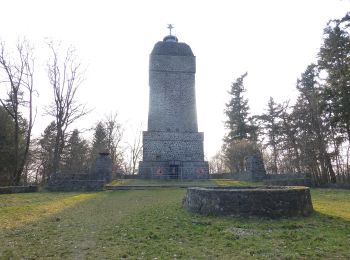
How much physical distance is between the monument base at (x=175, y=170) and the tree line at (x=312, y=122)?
6967mm

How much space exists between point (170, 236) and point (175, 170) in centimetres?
2557

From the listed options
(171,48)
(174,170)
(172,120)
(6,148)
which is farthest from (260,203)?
(171,48)

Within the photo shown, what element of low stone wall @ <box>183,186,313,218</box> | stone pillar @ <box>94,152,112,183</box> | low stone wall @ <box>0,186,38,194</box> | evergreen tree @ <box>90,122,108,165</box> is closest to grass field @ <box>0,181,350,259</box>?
low stone wall @ <box>183,186,313,218</box>

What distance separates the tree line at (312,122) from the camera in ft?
71.1

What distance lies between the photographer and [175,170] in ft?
106

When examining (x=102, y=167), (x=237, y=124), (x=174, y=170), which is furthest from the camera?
(x=237, y=124)

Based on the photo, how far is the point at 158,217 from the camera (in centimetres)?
933

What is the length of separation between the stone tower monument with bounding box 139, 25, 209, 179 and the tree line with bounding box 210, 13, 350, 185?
683cm

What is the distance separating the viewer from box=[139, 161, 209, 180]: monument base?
31.2 meters

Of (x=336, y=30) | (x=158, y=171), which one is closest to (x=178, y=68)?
(x=158, y=171)

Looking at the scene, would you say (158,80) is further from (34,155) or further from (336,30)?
(336,30)

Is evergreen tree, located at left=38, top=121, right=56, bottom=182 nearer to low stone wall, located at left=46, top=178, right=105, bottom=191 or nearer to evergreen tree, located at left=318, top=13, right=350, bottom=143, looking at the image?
low stone wall, located at left=46, top=178, right=105, bottom=191

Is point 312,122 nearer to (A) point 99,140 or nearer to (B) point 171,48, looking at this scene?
(B) point 171,48

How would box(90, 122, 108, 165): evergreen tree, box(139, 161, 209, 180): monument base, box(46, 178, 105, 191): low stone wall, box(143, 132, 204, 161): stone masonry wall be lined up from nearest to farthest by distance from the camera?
Answer: box(46, 178, 105, 191): low stone wall
box(139, 161, 209, 180): monument base
box(143, 132, 204, 161): stone masonry wall
box(90, 122, 108, 165): evergreen tree
